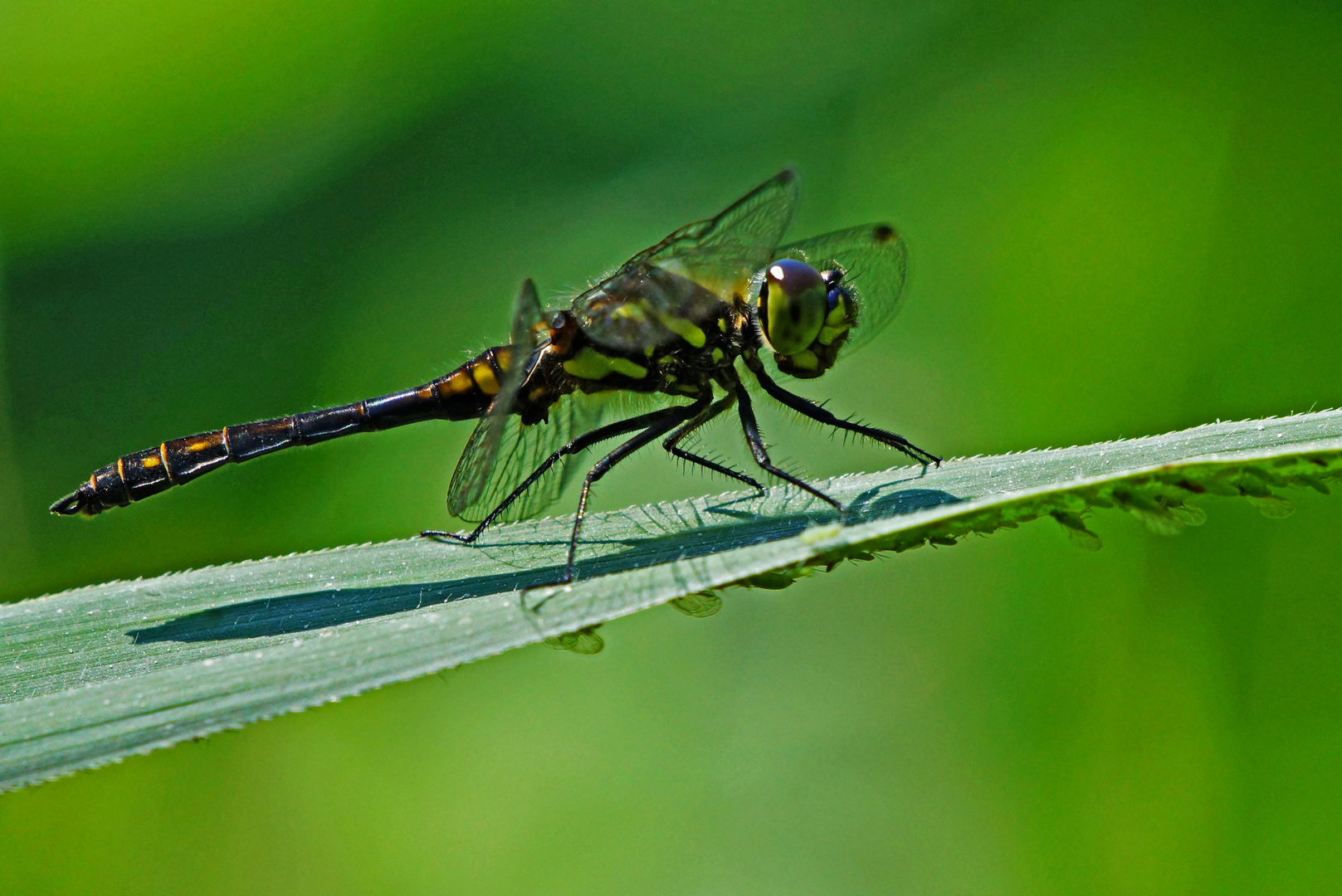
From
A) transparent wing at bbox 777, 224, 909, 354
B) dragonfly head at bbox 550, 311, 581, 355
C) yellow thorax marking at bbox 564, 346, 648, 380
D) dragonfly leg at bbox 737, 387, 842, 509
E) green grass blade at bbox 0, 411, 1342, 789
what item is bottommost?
green grass blade at bbox 0, 411, 1342, 789

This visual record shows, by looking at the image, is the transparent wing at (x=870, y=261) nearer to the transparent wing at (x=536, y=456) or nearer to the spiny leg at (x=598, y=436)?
the spiny leg at (x=598, y=436)

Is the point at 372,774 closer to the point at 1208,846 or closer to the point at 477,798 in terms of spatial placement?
the point at 477,798

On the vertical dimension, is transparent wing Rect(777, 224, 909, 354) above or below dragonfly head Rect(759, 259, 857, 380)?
above

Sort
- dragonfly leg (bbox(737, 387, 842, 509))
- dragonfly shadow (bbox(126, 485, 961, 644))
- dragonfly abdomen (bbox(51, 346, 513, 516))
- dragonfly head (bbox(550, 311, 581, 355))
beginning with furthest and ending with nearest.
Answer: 1. dragonfly head (bbox(550, 311, 581, 355))
2. dragonfly abdomen (bbox(51, 346, 513, 516))
3. dragonfly leg (bbox(737, 387, 842, 509))
4. dragonfly shadow (bbox(126, 485, 961, 644))

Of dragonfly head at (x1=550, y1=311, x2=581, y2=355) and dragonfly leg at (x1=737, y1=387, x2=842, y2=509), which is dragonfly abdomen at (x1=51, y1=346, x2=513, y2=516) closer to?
dragonfly head at (x1=550, y1=311, x2=581, y2=355)

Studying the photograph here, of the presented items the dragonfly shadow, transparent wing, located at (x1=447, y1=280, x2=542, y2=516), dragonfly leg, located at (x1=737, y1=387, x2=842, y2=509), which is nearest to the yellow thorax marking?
dragonfly leg, located at (x1=737, y1=387, x2=842, y2=509)

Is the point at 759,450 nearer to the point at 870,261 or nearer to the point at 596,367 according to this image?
the point at 596,367
